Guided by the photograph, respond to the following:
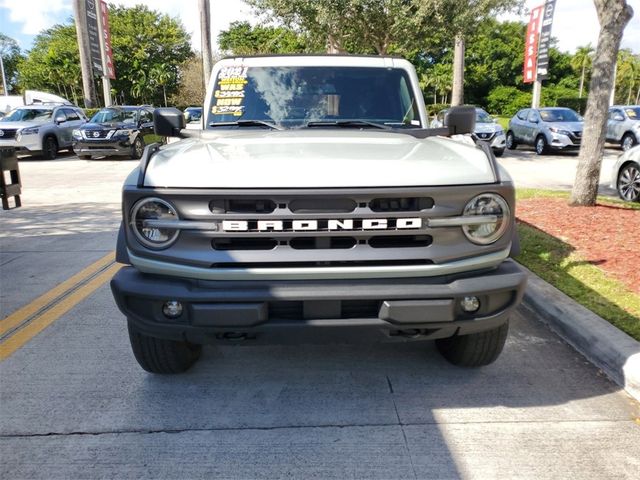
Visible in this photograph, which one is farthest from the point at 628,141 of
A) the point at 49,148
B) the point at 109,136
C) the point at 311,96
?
the point at 49,148

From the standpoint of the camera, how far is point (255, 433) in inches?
108

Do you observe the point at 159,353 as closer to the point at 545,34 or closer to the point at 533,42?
the point at 545,34

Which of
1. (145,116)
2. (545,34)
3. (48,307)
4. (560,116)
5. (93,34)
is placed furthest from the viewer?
(93,34)

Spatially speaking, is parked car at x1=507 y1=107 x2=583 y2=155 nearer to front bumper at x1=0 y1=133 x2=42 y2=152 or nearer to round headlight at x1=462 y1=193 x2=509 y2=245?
round headlight at x1=462 y1=193 x2=509 y2=245

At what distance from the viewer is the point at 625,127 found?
55.2 feet

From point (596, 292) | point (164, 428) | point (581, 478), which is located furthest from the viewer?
point (596, 292)

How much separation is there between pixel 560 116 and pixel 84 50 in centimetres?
2144

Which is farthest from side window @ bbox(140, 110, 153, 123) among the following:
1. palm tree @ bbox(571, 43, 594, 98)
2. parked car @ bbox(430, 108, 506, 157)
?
palm tree @ bbox(571, 43, 594, 98)

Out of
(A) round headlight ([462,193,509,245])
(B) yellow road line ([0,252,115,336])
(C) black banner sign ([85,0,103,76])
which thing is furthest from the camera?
(C) black banner sign ([85,0,103,76])

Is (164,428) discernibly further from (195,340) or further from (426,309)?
(426,309)

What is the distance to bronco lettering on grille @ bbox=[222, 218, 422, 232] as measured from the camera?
2.49 meters

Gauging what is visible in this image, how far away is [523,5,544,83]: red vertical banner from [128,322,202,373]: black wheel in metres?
23.9

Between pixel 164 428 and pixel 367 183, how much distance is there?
166 cm

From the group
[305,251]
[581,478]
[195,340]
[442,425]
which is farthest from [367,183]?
[581,478]
